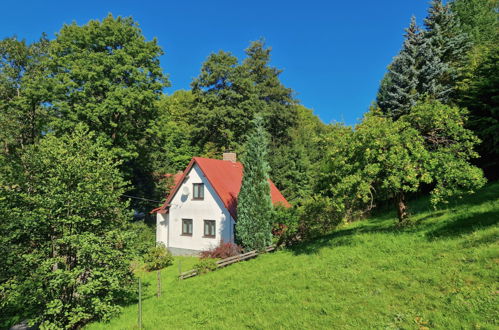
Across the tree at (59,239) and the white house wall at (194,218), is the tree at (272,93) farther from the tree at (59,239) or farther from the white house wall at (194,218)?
the tree at (59,239)

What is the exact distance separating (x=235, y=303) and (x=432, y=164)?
991cm

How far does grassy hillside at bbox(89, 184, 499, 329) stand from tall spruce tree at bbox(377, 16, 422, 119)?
409 inches

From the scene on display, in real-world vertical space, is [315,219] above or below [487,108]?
below

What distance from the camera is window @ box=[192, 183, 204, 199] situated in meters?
26.0

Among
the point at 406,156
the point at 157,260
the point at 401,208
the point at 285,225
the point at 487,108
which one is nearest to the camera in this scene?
the point at 406,156

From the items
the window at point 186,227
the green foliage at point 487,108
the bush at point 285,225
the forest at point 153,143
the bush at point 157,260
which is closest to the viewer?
the forest at point 153,143

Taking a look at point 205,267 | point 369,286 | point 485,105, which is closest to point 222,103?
point 205,267

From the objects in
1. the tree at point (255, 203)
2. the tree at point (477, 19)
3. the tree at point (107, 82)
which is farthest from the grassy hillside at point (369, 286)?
the tree at point (477, 19)

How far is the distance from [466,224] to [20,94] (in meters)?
38.4

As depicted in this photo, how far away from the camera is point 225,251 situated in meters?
21.6

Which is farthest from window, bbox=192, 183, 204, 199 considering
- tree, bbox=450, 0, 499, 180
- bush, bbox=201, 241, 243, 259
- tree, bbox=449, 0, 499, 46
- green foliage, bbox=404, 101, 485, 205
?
tree, bbox=449, 0, 499, 46

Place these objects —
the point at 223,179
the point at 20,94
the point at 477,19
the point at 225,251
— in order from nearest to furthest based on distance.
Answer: the point at 225,251
the point at 223,179
the point at 20,94
the point at 477,19

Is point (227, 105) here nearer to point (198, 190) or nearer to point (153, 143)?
point (153, 143)

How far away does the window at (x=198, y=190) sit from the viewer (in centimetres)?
2600
